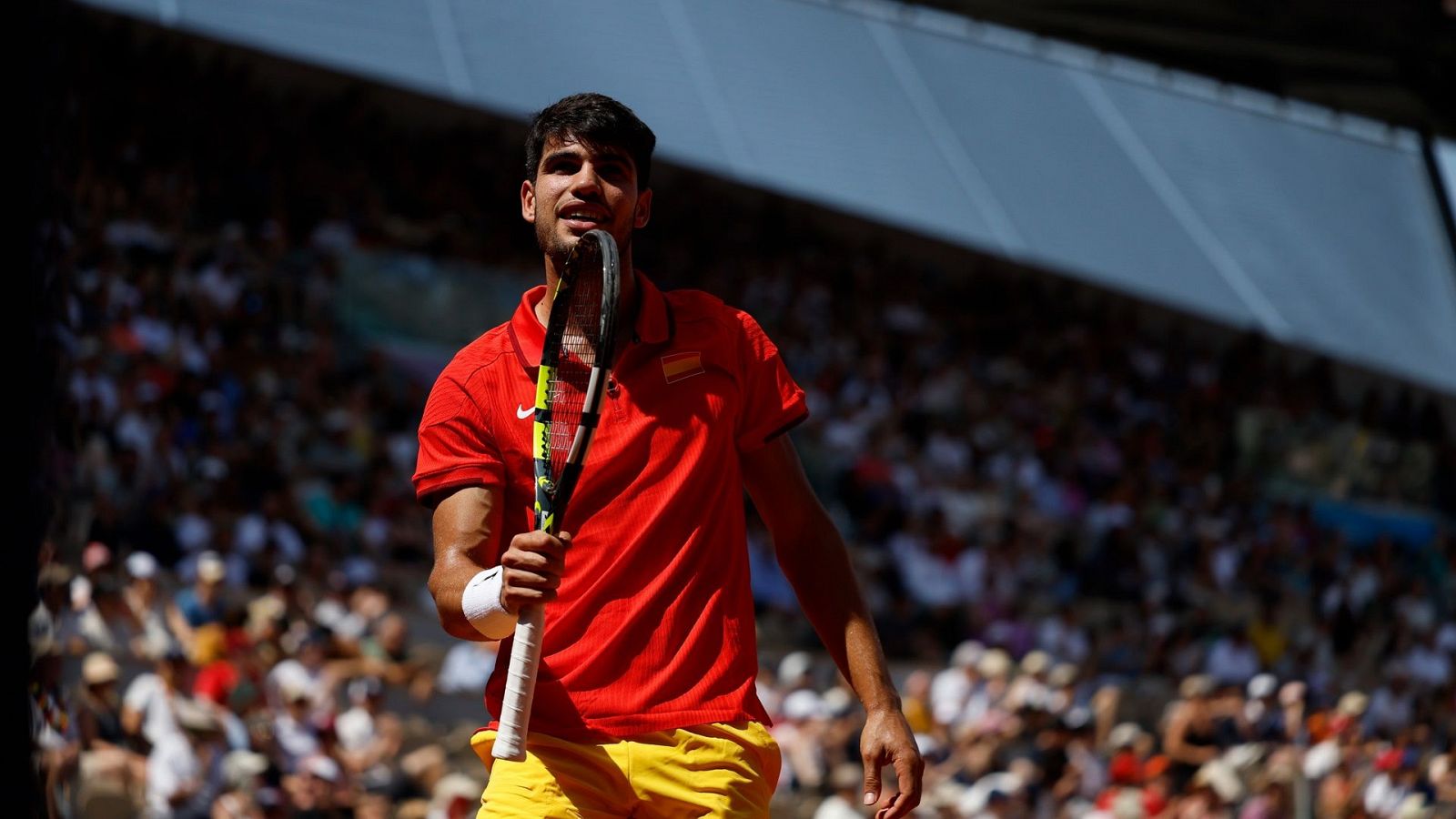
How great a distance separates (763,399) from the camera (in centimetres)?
331

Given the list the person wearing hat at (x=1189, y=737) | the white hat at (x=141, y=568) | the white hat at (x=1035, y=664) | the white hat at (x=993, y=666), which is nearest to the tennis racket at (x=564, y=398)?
the white hat at (x=141, y=568)

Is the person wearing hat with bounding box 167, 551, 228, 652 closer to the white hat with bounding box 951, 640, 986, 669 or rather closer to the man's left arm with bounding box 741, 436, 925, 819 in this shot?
the white hat with bounding box 951, 640, 986, 669

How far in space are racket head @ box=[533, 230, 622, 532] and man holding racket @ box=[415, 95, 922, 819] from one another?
0.06m

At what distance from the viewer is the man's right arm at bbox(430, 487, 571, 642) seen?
9.02 ft

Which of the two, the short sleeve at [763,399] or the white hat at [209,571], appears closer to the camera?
the short sleeve at [763,399]

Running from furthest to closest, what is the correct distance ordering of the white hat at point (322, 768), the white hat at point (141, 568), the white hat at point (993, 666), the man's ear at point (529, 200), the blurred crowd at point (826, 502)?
the white hat at point (993, 666), the white hat at point (141, 568), the blurred crowd at point (826, 502), the white hat at point (322, 768), the man's ear at point (529, 200)

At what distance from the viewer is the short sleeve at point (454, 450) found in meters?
3.08

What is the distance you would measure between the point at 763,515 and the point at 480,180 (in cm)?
1646

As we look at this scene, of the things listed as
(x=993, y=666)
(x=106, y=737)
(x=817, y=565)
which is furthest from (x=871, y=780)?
(x=993, y=666)

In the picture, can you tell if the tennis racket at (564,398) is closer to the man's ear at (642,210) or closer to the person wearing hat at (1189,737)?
the man's ear at (642,210)

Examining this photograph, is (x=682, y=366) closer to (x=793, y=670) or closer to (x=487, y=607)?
(x=487, y=607)

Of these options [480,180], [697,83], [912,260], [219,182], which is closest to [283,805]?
[219,182]

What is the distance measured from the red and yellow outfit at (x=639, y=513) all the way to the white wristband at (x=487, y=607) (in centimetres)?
18

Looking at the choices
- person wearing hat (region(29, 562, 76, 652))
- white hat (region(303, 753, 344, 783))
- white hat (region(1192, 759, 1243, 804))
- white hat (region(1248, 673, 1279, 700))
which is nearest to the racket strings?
person wearing hat (region(29, 562, 76, 652))
